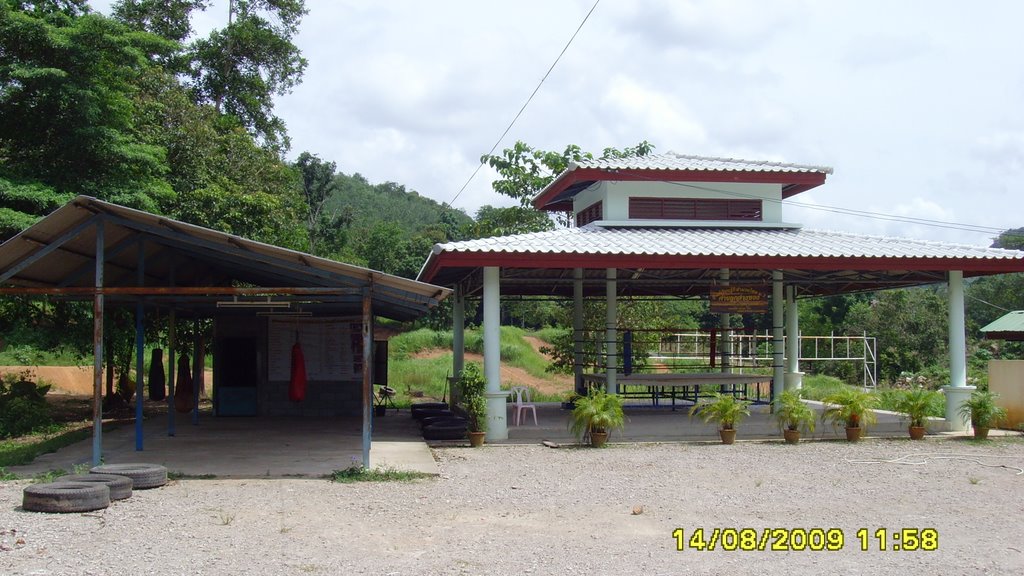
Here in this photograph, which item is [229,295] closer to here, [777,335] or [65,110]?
[65,110]

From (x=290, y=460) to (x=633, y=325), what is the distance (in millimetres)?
16125

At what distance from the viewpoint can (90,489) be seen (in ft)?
28.0

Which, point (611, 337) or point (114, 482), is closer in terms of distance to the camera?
point (114, 482)

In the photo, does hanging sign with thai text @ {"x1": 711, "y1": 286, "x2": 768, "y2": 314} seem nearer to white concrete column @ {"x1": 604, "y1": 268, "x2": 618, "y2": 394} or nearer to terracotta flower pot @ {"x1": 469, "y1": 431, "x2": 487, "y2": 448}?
white concrete column @ {"x1": 604, "y1": 268, "x2": 618, "y2": 394}

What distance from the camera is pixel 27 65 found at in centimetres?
1639

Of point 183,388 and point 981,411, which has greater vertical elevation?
point 183,388

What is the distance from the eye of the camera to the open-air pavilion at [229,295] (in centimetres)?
1076

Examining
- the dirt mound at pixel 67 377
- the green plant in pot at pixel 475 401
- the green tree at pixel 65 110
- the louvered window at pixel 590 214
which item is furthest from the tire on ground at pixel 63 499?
the dirt mound at pixel 67 377

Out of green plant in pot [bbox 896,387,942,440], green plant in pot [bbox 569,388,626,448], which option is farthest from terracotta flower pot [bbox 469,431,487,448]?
green plant in pot [bbox 896,387,942,440]

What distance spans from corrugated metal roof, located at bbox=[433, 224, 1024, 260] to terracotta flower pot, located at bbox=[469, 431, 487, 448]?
2.72 m

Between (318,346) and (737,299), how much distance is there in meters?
7.91

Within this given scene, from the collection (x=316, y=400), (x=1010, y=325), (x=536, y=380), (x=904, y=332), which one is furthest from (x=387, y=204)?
(x=316, y=400)

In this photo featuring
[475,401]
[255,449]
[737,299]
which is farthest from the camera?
[737,299]

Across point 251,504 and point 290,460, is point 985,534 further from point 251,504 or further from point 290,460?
point 290,460
